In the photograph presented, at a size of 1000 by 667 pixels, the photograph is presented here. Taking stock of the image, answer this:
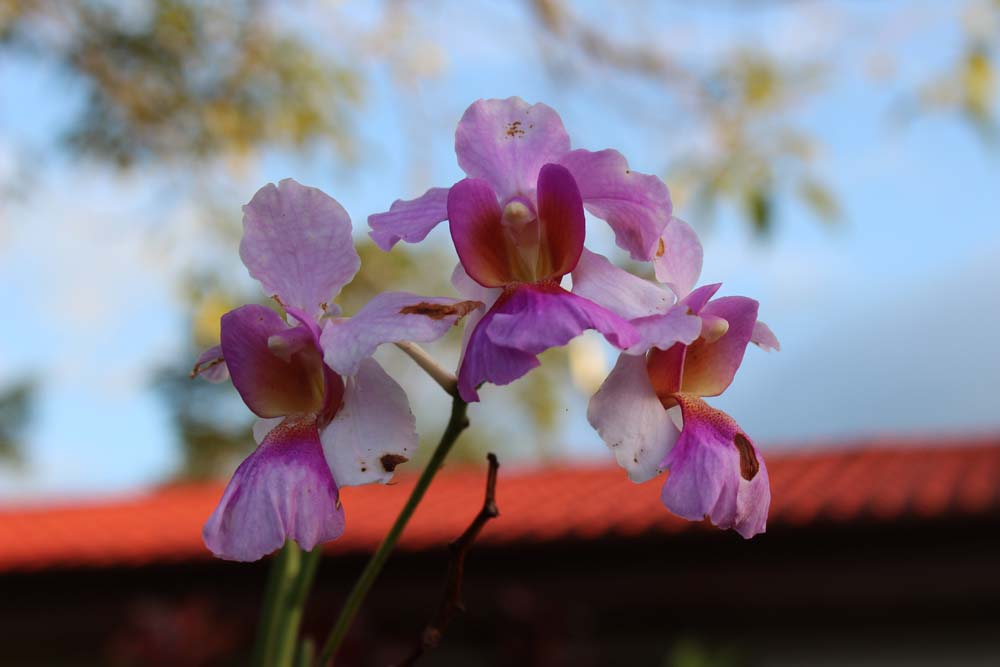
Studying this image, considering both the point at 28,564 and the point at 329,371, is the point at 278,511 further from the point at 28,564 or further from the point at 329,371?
the point at 28,564

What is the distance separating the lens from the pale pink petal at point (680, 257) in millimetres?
628

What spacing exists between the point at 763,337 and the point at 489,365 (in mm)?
196

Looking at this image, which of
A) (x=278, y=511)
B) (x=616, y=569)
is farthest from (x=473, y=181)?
(x=616, y=569)

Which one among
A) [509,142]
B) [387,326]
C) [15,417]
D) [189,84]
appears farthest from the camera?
[15,417]

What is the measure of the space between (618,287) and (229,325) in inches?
8.5

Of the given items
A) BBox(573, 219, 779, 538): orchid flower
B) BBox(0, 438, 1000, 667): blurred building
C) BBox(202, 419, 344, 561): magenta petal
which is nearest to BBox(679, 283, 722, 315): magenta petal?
BBox(573, 219, 779, 538): orchid flower

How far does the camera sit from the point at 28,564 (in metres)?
5.91

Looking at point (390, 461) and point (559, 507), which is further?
point (559, 507)

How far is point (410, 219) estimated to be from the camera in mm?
623

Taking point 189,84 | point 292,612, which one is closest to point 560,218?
point 292,612

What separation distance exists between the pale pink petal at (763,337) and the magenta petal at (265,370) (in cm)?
25

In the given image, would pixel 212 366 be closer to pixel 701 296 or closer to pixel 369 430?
pixel 369 430

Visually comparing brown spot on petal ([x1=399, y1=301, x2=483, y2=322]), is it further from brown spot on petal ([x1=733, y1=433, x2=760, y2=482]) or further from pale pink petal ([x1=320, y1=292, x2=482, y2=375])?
brown spot on petal ([x1=733, y1=433, x2=760, y2=482])

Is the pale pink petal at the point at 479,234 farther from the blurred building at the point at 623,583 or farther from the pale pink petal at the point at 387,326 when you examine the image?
the blurred building at the point at 623,583
